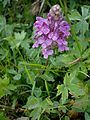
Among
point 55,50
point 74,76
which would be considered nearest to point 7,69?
point 55,50

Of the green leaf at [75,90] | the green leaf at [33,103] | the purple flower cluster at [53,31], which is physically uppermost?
the purple flower cluster at [53,31]

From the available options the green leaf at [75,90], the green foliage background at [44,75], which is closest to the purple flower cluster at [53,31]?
the green foliage background at [44,75]

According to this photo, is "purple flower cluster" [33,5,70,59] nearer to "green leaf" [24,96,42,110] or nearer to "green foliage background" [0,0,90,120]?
"green foliage background" [0,0,90,120]

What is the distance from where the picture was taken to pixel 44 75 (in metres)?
1.97

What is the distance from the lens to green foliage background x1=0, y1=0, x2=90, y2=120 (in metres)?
1.76

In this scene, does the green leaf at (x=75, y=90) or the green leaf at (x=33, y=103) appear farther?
the green leaf at (x=33, y=103)

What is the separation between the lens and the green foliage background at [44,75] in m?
1.76

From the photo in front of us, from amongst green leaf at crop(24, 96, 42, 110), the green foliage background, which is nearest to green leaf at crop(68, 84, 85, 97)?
the green foliage background

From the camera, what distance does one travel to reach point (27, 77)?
2.03 metres

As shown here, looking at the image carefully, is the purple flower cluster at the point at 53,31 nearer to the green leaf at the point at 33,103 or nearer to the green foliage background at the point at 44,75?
the green foliage background at the point at 44,75

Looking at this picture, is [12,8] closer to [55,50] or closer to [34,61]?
[34,61]

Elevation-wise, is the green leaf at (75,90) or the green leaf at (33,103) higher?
the green leaf at (75,90)

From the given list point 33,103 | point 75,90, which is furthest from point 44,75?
point 75,90

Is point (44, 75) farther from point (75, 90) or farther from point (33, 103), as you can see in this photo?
point (75, 90)
